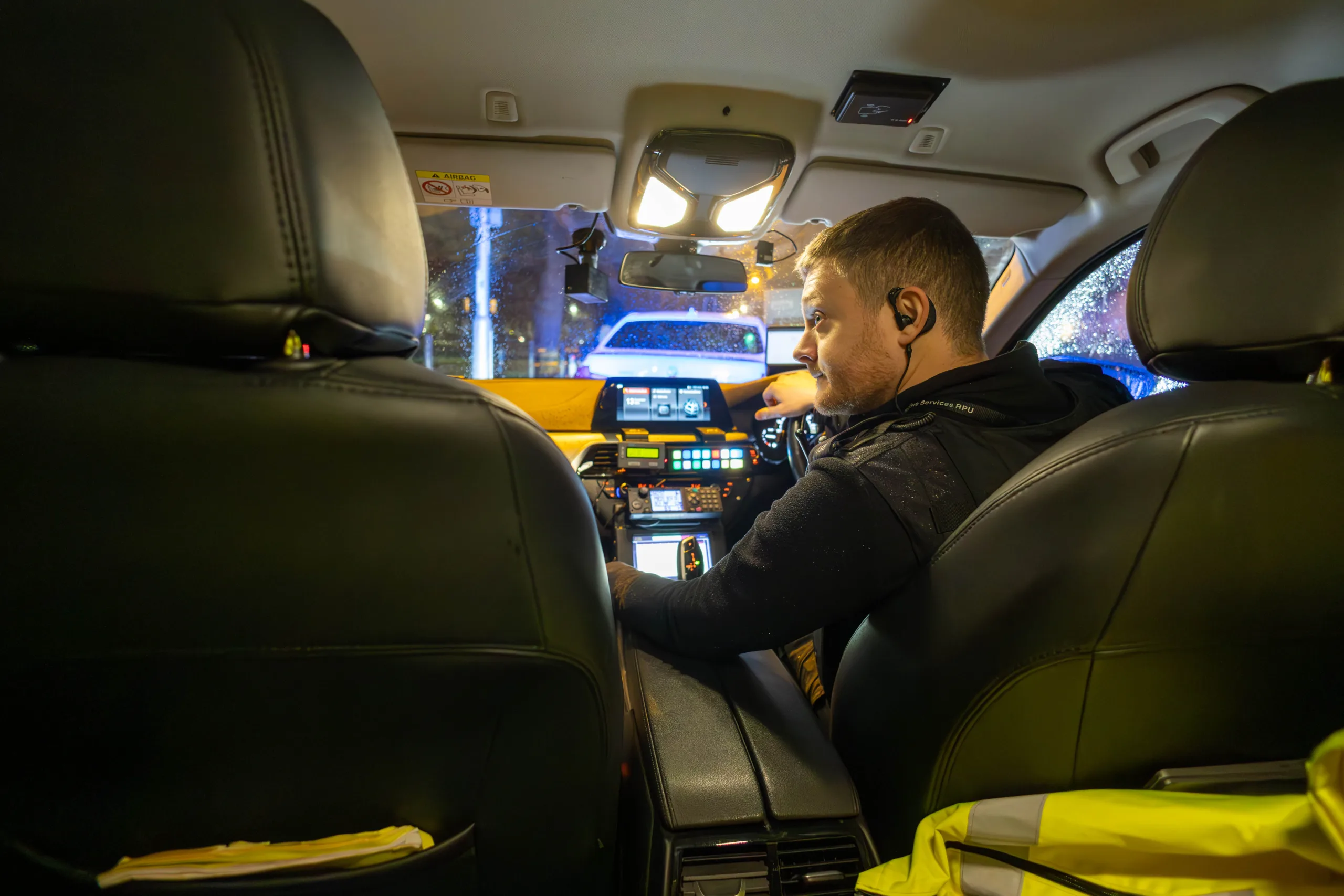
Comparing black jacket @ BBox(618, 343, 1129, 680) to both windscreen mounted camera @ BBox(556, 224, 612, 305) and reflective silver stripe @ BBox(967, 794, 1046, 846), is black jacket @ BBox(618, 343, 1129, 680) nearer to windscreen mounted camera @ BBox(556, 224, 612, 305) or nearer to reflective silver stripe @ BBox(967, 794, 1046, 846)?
reflective silver stripe @ BBox(967, 794, 1046, 846)

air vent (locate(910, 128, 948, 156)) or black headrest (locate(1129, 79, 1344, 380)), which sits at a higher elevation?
air vent (locate(910, 128, 948, 156))

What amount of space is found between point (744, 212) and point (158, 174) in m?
2.06

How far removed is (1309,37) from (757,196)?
56.8 inches

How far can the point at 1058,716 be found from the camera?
821mm

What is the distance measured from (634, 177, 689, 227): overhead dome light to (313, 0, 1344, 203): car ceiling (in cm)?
30

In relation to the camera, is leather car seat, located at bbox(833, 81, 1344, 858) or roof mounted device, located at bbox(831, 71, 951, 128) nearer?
leather car seat, located at bbox(833, 81, 1344, 858)

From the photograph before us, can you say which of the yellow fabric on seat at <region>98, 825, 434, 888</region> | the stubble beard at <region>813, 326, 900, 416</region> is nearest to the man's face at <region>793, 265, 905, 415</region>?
the stubble beard at <region>813, 326, 900, 416</region>

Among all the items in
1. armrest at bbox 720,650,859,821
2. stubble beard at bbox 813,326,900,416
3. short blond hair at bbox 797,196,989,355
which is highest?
short blond hair at bbox 797,196,989,355

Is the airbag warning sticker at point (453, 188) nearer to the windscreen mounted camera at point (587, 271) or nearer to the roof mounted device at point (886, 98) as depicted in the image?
the windscreen mounted camera at point (587, 271)

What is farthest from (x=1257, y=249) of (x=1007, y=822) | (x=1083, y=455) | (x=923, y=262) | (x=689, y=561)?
(x=689, y=561)

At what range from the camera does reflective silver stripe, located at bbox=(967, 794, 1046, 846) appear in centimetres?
75

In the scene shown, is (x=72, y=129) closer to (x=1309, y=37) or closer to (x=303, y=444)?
(x=303, y=444)

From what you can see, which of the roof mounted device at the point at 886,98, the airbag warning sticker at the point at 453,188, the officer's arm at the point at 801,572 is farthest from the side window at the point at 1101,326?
the airbag warning sticker at the point at 453,188

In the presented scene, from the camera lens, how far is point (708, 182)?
2.14m
